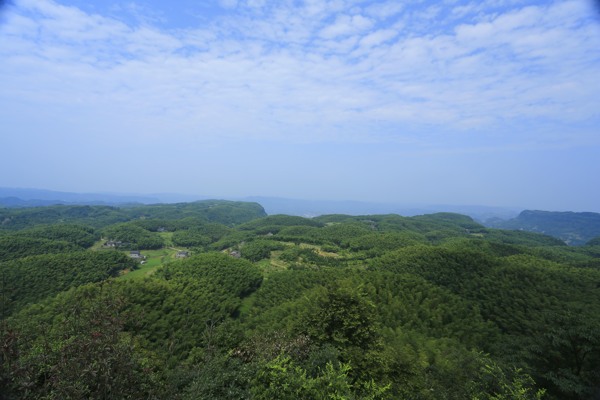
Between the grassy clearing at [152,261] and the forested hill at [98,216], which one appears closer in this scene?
the grassy clearing at [152,261]

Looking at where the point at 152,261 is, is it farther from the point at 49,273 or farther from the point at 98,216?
the point at 98,216

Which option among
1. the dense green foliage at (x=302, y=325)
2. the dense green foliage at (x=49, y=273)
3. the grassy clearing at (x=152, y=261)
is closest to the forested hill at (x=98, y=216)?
the grassy clearing at (x=152, y=261)

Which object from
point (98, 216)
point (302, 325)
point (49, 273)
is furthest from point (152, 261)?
point (98, 216)

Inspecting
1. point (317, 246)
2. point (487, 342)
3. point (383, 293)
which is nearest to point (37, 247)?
point (317, 246)

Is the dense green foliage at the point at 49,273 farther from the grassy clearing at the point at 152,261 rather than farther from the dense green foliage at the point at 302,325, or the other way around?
the grassy clearing at the point at 152,261

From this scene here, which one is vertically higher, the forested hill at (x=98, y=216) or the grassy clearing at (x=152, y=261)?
the forested hill at (x=98, y=216)

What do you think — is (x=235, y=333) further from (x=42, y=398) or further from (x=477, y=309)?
(x=477, y=309)

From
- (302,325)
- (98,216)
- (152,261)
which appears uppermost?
(302,325)

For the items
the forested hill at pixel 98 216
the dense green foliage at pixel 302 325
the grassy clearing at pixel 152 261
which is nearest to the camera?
the dense green foliage at pixel 302 325
